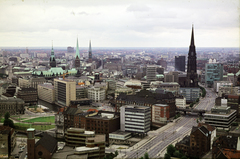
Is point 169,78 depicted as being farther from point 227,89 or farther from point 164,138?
point 164,138

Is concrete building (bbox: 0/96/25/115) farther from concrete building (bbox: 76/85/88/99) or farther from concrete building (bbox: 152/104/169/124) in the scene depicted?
concrete building (bbox: 152/104/169/124)

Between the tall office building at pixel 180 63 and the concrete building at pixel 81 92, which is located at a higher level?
the tall office building at pixel 180 63

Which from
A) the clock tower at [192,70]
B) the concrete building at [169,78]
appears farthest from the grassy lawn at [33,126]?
the concrete building at [169,78]

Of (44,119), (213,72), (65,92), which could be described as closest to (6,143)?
(44,119)

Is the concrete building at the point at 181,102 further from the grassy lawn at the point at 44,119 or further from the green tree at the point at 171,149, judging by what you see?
the green tree at the point at 171,149

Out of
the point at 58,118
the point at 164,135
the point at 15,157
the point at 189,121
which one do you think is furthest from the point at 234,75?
the point at 15,157
